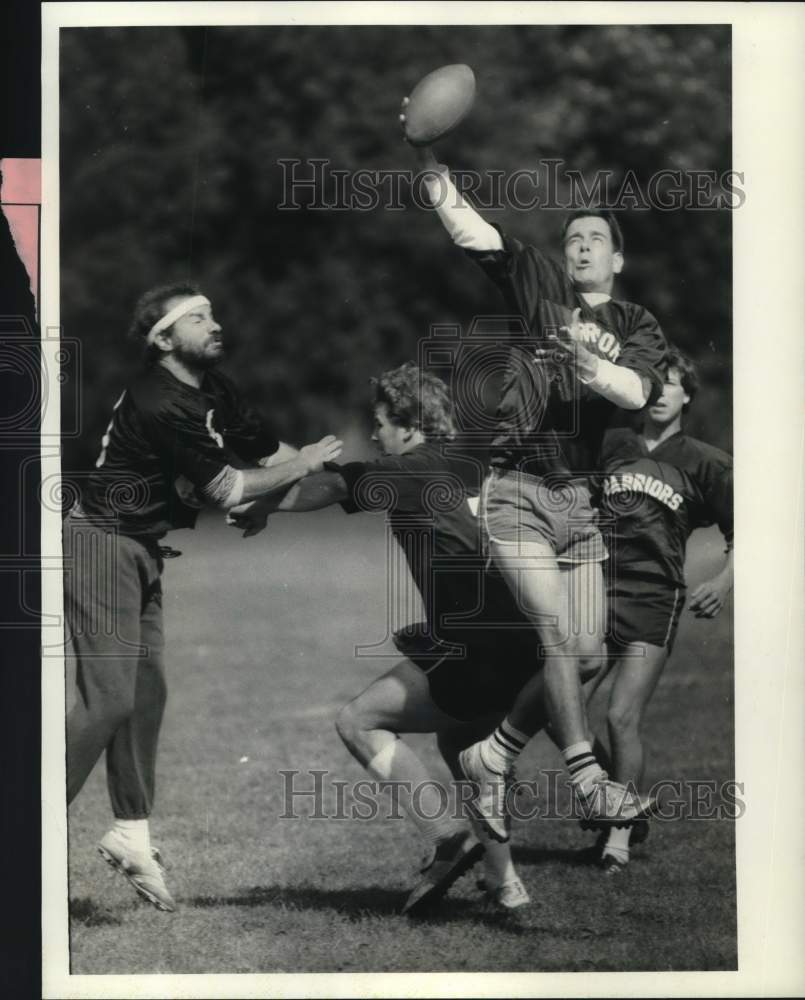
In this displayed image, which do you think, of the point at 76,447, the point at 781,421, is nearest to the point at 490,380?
the point at 781,421

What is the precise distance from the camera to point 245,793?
4887 mm

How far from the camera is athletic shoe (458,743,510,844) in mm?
4855

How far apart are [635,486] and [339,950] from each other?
1.54 meters

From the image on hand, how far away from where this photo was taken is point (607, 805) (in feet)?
16.0

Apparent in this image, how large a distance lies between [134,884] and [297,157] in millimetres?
2086

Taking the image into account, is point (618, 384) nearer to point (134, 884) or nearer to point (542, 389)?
point (542, 389)

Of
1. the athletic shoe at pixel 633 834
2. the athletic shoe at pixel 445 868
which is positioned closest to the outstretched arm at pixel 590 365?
the athletic shoe at pixel 633 834

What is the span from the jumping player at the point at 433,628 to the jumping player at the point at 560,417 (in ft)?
0.25

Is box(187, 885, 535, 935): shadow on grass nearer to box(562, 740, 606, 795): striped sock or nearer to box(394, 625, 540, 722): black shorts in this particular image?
box(562, 740, 606, 795): striped sock

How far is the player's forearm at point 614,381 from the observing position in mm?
4797

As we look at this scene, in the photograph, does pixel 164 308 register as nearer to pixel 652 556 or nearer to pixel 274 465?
pixel 274 465

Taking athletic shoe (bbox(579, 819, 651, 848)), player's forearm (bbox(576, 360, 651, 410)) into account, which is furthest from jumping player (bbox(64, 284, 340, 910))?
athletic shoe (bbox(579, 819, 651, 848))

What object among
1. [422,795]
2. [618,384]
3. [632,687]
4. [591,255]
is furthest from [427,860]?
[591,255]

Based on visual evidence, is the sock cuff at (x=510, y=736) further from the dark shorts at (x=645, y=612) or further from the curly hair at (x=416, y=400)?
the curly hair at (x=416, y=400)
